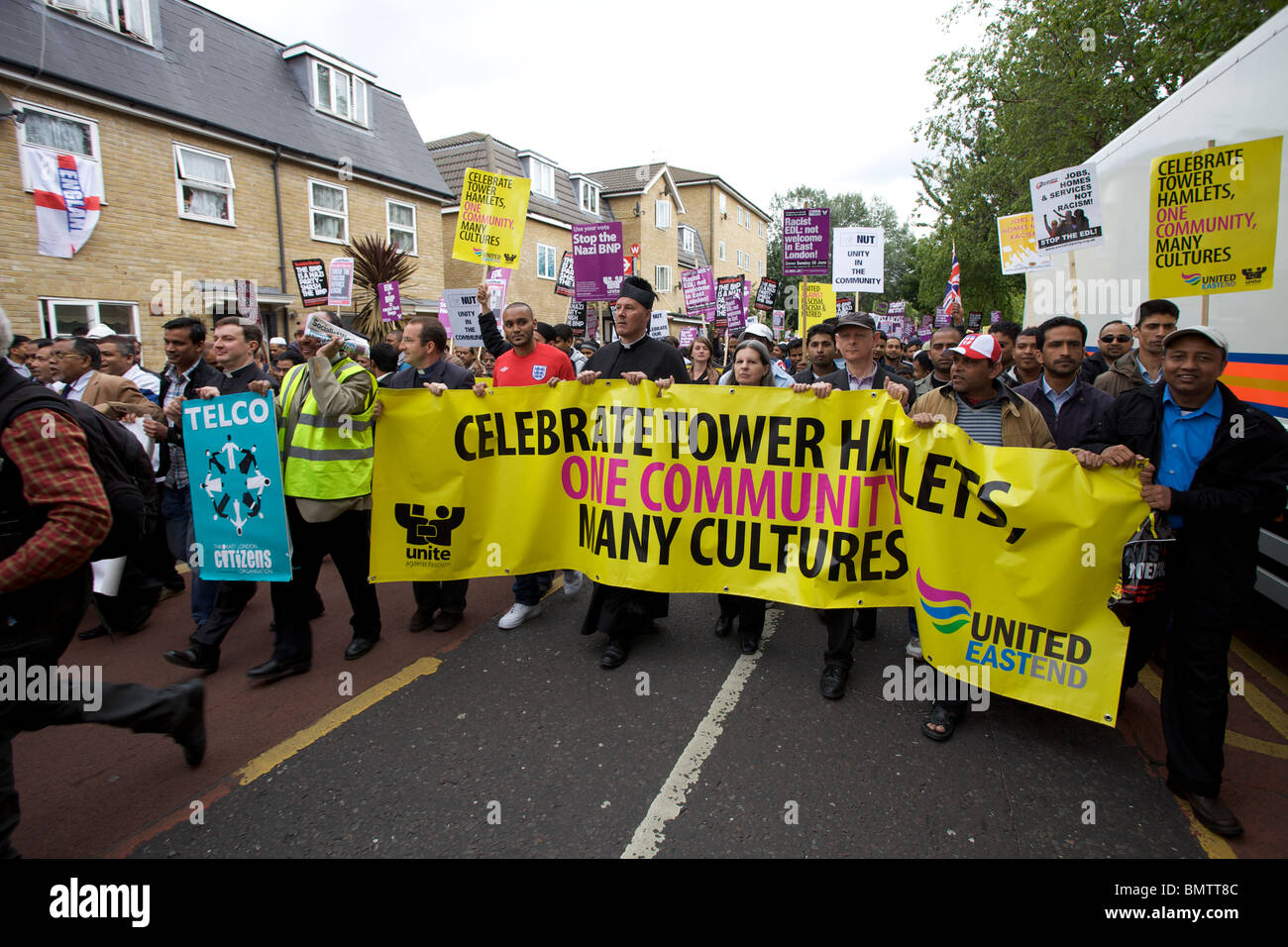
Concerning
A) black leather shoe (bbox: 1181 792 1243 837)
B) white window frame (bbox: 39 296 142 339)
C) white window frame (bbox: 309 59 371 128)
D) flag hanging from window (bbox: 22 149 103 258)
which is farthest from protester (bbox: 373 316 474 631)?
white window frame (bbox: 309 59 371 128)

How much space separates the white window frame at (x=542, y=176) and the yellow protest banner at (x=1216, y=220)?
25.7 m

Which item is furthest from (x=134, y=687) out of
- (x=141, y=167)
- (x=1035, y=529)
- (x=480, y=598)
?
(x=141, y=167)

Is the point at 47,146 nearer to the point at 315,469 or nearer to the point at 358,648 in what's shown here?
the point at 315,469

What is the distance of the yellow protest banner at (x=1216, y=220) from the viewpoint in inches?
169

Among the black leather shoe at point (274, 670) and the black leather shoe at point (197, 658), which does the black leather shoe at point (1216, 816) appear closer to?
the black leather shoe at point (274, 670)

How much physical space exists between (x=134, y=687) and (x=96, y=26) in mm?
16787

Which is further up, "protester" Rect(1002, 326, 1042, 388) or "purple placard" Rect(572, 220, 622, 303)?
"purple placard" Rect(572, 220, 622, 303)

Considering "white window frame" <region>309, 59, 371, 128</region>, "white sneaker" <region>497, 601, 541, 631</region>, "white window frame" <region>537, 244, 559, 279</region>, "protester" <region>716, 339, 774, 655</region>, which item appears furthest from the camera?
"white window frame" <region>537, 244, 559, 279</region>

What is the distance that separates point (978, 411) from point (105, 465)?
4292mm

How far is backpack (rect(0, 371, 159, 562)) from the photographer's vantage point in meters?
2.52

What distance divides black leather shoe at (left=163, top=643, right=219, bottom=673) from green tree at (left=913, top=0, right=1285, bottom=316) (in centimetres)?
1451

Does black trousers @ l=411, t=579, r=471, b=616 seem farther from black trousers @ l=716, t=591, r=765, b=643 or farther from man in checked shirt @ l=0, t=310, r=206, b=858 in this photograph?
man in checked shirt @ l=0, t=310, r=206, b=858

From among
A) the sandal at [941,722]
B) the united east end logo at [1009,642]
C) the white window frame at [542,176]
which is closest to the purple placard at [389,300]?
the united east end logo at [1009,642]
